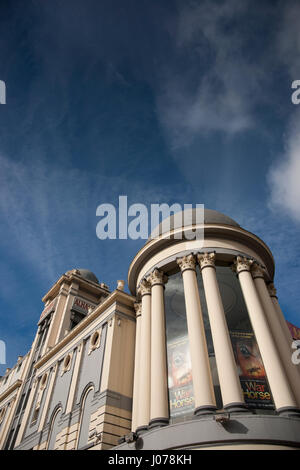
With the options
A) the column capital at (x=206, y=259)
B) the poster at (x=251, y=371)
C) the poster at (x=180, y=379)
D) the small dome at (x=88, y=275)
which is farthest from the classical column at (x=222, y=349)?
the small dome at (x=88, y=275)

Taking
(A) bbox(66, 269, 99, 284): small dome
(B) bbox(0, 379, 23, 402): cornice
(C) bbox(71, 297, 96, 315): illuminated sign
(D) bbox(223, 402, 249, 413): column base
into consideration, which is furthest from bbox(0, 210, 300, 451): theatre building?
(A) bbox(66, 269, 99, 284): small dome

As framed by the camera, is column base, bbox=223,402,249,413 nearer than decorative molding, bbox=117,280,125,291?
Yes

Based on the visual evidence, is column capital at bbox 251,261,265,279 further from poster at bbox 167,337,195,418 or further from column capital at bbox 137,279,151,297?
column capital at bbox 137,279,151,297

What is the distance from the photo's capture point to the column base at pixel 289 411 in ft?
43.8

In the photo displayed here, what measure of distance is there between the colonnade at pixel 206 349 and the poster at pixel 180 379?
2.86ft

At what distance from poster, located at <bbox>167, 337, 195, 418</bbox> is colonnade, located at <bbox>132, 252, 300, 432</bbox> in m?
0.87

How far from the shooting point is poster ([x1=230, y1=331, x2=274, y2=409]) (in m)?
15.1

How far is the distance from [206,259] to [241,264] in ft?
6.96

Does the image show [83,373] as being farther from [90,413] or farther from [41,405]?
[41,405]

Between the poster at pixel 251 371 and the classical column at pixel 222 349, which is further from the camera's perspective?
the poster at pixel 251 371

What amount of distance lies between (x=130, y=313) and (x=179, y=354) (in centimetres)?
647

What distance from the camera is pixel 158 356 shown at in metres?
17.2

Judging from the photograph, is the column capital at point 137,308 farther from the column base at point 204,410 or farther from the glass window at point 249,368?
the column base at point 204,410

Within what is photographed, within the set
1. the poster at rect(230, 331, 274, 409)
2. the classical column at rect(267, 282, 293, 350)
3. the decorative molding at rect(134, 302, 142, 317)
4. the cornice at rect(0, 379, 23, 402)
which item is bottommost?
the poster at rect(230, 331, 274, 409)
